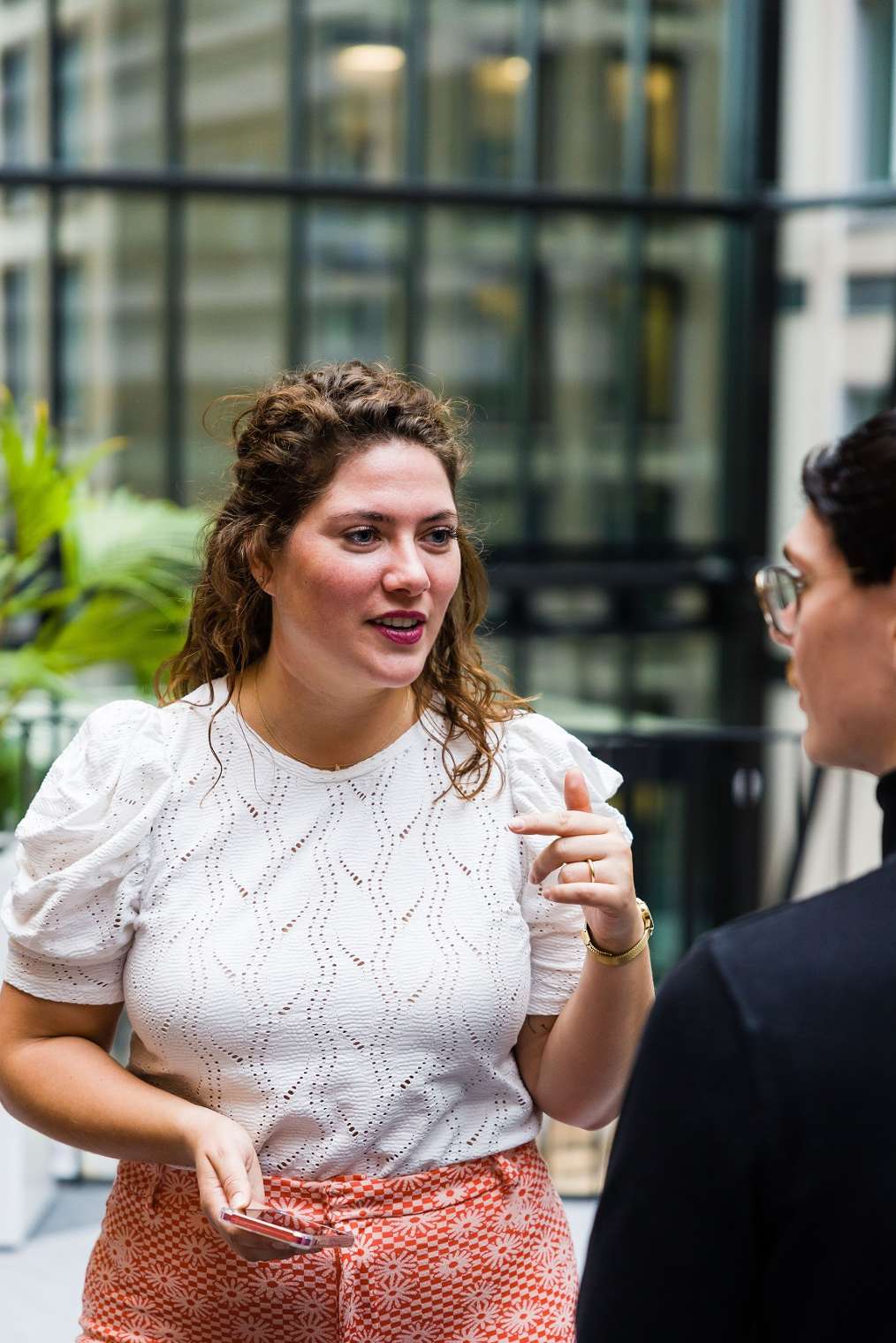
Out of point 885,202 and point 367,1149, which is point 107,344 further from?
point 367,1149

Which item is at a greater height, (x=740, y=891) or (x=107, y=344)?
(x=107, y=344)

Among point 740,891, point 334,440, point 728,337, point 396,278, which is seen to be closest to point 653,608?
point 728,337

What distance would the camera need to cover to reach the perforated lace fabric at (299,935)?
1715 millimetres

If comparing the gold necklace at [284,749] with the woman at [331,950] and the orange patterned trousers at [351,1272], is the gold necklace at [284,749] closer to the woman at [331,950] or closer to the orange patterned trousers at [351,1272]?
the woman at [331,950]

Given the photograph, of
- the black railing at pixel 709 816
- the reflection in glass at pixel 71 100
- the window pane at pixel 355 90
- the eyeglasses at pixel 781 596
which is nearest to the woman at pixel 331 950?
the eyeglasses at pixel 781 596

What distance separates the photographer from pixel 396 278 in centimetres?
927

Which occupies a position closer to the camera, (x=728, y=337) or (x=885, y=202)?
(x=885, y=202)

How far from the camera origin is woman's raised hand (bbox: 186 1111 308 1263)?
4.97ft

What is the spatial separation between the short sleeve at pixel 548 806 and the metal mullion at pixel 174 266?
23.2 feet

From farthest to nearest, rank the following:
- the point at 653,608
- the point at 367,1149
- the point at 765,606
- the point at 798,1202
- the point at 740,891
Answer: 1. the point at 653,608
2. the point at 740,891
3. the point at 367,1149
4. the point at 765,606
5. the point at 798,1202

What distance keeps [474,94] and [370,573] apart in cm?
814

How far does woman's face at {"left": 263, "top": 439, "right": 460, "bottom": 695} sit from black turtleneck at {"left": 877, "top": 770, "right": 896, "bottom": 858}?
0.74 m

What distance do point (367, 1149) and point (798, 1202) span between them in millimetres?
797

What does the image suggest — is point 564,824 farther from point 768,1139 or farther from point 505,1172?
point 768,1139
